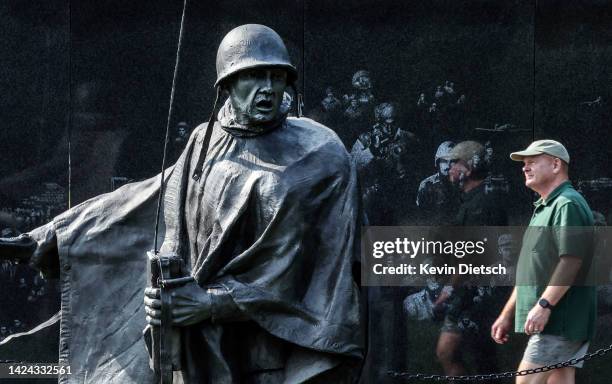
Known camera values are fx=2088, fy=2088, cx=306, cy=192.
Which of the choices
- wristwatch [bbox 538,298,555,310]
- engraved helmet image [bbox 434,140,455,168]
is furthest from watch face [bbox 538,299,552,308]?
engraved helmet image [bbox 434,140,455,168]

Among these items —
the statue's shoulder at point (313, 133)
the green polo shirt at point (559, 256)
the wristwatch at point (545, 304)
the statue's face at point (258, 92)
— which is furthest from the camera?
the green polo shirt at point (559, 256)

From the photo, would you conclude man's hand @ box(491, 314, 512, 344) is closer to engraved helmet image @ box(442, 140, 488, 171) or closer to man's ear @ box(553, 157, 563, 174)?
man's ear @ box(553, 157, 563, 174)

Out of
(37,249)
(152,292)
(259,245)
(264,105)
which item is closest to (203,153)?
(264,105)

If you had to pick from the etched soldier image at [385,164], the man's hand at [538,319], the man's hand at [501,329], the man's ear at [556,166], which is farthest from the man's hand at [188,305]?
the etched soldier image at [385,164]

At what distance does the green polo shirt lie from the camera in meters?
11.0

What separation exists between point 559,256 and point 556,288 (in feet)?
0.75

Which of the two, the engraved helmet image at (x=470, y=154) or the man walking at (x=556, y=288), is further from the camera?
the engraved helmet image at (x=470, y=154)

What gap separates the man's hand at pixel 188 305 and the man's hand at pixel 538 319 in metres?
3.42

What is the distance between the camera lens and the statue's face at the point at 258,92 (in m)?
7.93

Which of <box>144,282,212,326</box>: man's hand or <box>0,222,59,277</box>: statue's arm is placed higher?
<box>0,222,59,277</box>: statue's arm

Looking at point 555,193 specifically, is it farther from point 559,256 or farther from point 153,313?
point 153,313

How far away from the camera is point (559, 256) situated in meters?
11.1

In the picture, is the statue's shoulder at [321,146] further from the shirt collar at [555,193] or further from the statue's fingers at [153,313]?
the shirt collar at [555,193]


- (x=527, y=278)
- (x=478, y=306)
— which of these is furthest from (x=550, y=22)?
(x=527, y=278)
